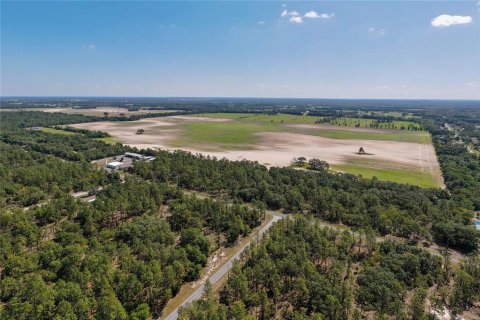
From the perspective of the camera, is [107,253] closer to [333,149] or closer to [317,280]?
[317,280]

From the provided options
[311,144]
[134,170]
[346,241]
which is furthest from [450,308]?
[311,144]

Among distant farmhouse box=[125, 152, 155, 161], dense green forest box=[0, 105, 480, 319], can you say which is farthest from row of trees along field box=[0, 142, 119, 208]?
distant farmhouse box=[125, 152, 155, 161]

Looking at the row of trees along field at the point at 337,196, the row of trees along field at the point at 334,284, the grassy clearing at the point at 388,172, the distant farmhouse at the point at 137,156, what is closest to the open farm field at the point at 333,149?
the grassy clearing at the point at 388,172

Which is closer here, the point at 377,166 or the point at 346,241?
the point at 346,241

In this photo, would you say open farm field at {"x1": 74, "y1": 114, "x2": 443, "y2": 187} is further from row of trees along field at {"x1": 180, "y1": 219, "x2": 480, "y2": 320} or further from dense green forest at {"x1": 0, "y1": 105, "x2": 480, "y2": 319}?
row of trees along field at {"x1": 180, "y1": 219, "x2": 480, "y2": 320}

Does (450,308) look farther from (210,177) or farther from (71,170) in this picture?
(71,170)

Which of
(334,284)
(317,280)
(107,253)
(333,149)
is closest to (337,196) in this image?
(334,284)
